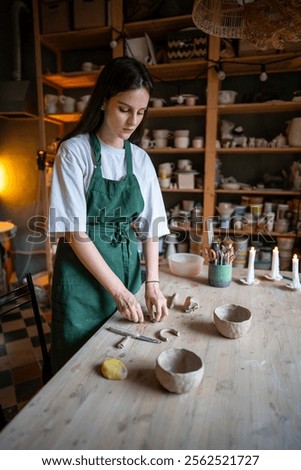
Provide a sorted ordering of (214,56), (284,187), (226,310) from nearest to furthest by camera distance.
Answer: (226,310) → (214,56) → (284,187)

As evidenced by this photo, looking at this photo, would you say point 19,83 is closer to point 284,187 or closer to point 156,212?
point 156,212

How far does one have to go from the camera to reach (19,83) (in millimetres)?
2918

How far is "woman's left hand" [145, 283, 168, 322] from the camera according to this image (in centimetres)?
107

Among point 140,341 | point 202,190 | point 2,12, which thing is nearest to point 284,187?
point 202,190

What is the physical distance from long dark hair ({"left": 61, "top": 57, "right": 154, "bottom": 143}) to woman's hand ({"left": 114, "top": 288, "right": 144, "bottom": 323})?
0.63 metres

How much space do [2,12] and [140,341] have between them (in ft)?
11.8

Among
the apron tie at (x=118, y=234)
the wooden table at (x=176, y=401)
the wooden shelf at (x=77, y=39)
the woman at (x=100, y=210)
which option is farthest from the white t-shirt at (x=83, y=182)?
the wooden shelf at (x=77, y=39)

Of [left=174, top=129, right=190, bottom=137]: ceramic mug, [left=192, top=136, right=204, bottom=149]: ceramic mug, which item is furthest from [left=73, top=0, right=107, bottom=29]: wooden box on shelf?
[left=192, top=136, right=204, bottom=149]: ceramic mug

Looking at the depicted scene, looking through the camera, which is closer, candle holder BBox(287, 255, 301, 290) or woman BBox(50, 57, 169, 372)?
woman BBox(50, 57, 169, 372)

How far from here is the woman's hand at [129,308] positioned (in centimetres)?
104

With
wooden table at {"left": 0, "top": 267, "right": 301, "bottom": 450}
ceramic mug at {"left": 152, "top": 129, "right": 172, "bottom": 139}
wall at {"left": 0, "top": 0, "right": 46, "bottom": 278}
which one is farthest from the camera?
wall at {"left": 0, "top": 0, "right": 46, "bottom": 278}

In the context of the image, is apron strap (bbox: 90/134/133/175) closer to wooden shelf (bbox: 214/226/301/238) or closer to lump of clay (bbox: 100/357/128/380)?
lump of clay (bbox: 100/357/128/380)

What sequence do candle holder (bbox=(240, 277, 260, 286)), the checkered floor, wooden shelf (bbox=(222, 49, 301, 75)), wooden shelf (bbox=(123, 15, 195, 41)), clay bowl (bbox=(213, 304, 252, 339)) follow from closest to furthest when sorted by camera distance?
clay bowl (bbox=(213, 304, 252, 339)) < candle holder (bbox=(240, 277, 260, 286)) < the checkered floor < wooden shelf (bbox=(222, 49, 301, 75)) < wooden shelf (bbox=(123, 15, 195, 41))

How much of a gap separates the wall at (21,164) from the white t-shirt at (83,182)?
91.4 inches
